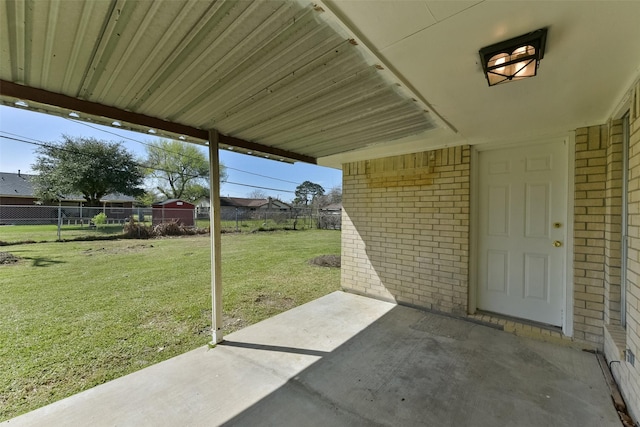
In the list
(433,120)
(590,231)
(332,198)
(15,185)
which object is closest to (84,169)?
(15,185)

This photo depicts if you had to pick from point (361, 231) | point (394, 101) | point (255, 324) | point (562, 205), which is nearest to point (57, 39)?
point (394, 101)

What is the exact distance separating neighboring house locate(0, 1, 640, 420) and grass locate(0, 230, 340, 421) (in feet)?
2.86

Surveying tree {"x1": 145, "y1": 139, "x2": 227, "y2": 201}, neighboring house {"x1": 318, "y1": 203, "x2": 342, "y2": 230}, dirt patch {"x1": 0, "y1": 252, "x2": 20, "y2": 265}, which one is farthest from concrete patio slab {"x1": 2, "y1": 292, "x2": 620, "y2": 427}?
tree {"x1": 145, "y1": 139, "x2": 227, "y2": 201}

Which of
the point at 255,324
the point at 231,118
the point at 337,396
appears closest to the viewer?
the point at 337,396

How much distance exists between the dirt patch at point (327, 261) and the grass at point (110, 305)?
0.33 meters

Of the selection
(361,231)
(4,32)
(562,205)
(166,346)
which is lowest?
(166,346)

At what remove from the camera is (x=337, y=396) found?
6.55 ft

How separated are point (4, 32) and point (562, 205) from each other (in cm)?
469

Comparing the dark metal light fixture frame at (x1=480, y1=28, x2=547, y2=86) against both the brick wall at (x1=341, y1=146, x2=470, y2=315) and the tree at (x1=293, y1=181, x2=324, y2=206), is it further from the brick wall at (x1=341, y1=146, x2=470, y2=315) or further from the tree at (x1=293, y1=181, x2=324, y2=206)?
the tree at (x1=293, y1=181, x2=324, y2=206)

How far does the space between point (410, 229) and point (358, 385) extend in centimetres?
240

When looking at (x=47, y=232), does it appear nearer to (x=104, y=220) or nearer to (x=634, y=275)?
(x=104, y=220)

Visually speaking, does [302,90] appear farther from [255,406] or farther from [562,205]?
[562,205]

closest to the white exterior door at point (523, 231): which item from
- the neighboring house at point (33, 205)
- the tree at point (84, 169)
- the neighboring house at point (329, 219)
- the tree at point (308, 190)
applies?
the neighboring house at point (329, 219)

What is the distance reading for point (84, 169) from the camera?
14.4 m
